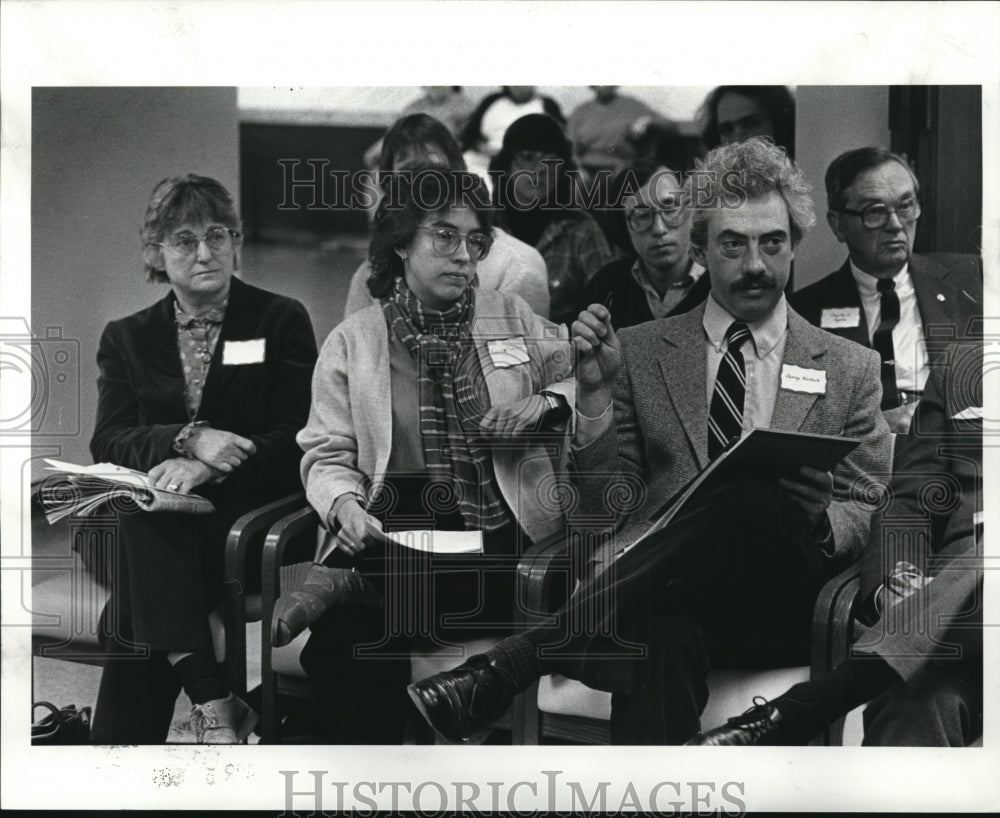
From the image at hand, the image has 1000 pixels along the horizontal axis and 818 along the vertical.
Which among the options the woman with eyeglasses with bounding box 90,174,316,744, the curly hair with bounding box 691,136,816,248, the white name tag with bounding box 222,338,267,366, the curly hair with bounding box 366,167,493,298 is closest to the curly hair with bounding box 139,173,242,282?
the woman with eyeglasses with bounding box 90,174,316,744

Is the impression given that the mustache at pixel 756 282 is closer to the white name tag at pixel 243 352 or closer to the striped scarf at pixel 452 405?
the striped scarf at pixel 452 405

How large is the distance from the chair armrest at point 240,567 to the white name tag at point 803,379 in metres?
1.53

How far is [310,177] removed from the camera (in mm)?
3676

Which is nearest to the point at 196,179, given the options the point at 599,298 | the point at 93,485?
the point at 93,485

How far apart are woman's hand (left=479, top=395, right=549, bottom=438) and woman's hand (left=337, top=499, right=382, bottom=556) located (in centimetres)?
45

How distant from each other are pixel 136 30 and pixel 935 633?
310cm

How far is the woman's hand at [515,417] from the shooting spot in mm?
3650

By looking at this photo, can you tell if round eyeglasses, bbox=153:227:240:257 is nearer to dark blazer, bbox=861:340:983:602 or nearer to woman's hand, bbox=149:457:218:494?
woman's hand, bbox=149:457:218:494

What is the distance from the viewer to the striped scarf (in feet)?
12.0

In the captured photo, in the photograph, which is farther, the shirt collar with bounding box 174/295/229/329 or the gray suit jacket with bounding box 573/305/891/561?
the shirt collar with bounding box 174/295/229/329

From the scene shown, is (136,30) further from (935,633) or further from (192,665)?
(935,633)

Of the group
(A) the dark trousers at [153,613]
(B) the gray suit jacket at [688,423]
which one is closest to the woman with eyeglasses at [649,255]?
(B) the gray suit jacket at [688,423]

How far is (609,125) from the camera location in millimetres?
3643

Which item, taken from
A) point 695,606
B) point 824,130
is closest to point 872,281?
point 824,130
